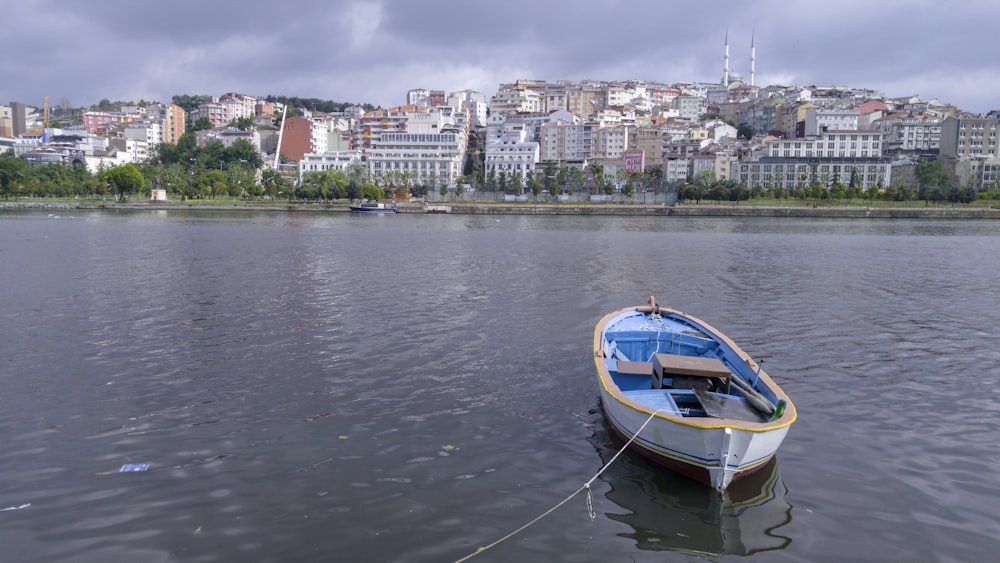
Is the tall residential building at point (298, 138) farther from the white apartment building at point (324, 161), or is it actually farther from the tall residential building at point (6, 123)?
the tall residential building at point (6, 123)

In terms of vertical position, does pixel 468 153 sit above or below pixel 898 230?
above

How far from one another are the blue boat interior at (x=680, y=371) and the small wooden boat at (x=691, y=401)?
0.01 meters

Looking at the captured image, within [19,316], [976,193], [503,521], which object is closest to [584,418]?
[503,521]

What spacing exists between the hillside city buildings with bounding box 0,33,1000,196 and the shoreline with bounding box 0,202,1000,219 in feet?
39.5

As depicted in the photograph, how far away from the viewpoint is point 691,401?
802 cm

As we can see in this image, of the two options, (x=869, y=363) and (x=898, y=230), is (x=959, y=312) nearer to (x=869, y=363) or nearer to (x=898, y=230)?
(x=869, y=363)

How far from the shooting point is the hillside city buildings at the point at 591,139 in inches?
3967

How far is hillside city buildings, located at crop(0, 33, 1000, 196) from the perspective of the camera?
100750 mm

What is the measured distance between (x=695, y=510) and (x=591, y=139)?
113644 millimetres

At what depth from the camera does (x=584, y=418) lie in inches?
355

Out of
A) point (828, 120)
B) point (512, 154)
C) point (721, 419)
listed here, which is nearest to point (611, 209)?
point (512, 154)

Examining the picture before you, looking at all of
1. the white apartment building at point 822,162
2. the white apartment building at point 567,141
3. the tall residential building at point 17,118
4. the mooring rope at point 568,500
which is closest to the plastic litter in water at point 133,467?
the mooring rope at point 568,500

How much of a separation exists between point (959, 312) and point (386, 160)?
101938 mm

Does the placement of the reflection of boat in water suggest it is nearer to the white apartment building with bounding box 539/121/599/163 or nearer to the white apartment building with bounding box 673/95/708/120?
the white apartment building with bounding box 539/121/599/163
